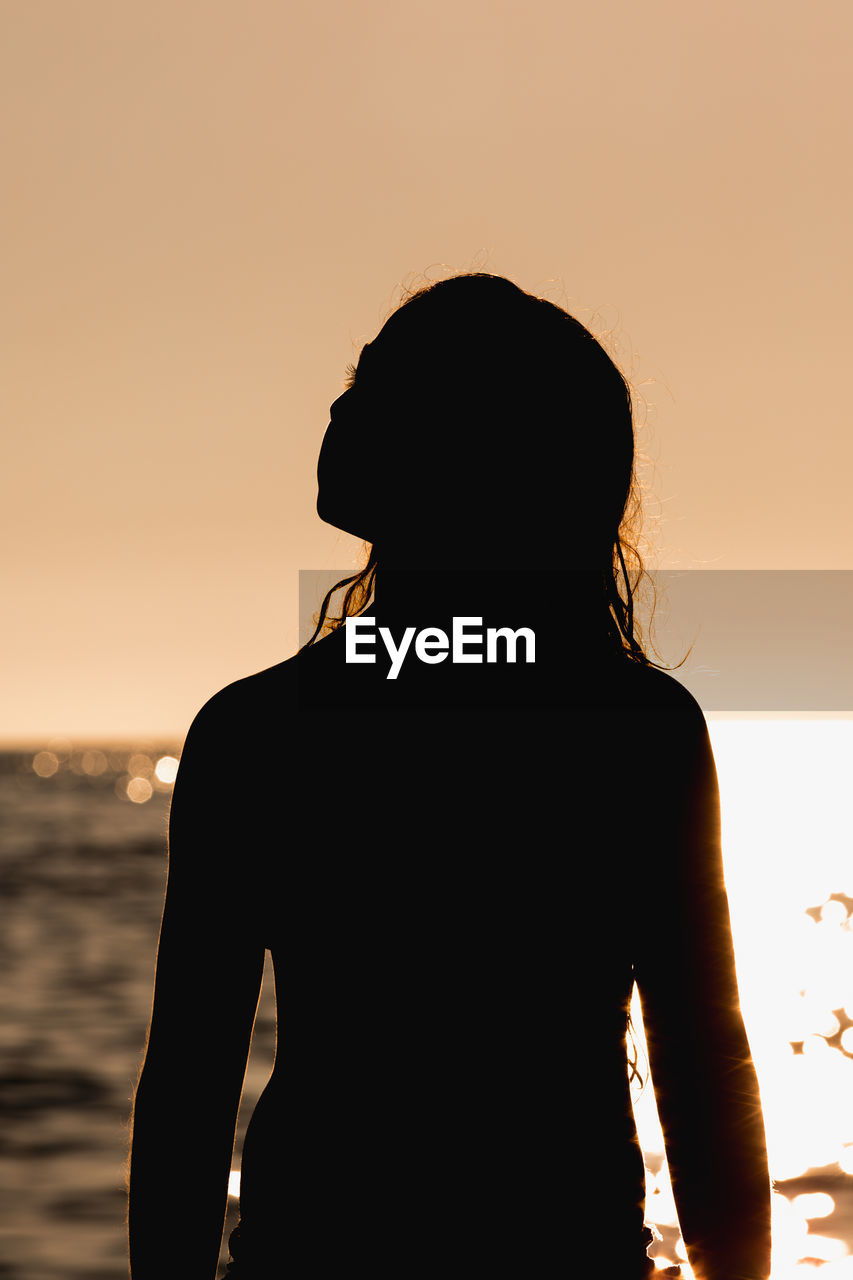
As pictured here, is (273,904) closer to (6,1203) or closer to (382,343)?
(382,343)

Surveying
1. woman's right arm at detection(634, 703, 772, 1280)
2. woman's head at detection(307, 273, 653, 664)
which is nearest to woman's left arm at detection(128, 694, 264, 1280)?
woman's head at detection(307, 273, 653, 664)

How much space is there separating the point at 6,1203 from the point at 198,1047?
11536 mm

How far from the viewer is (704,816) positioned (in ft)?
4.96

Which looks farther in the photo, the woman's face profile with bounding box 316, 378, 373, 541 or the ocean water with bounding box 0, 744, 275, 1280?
the ocean water with bounding box 0, 744, 275, 1280

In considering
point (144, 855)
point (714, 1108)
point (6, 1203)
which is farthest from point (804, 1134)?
point (144, 855)
